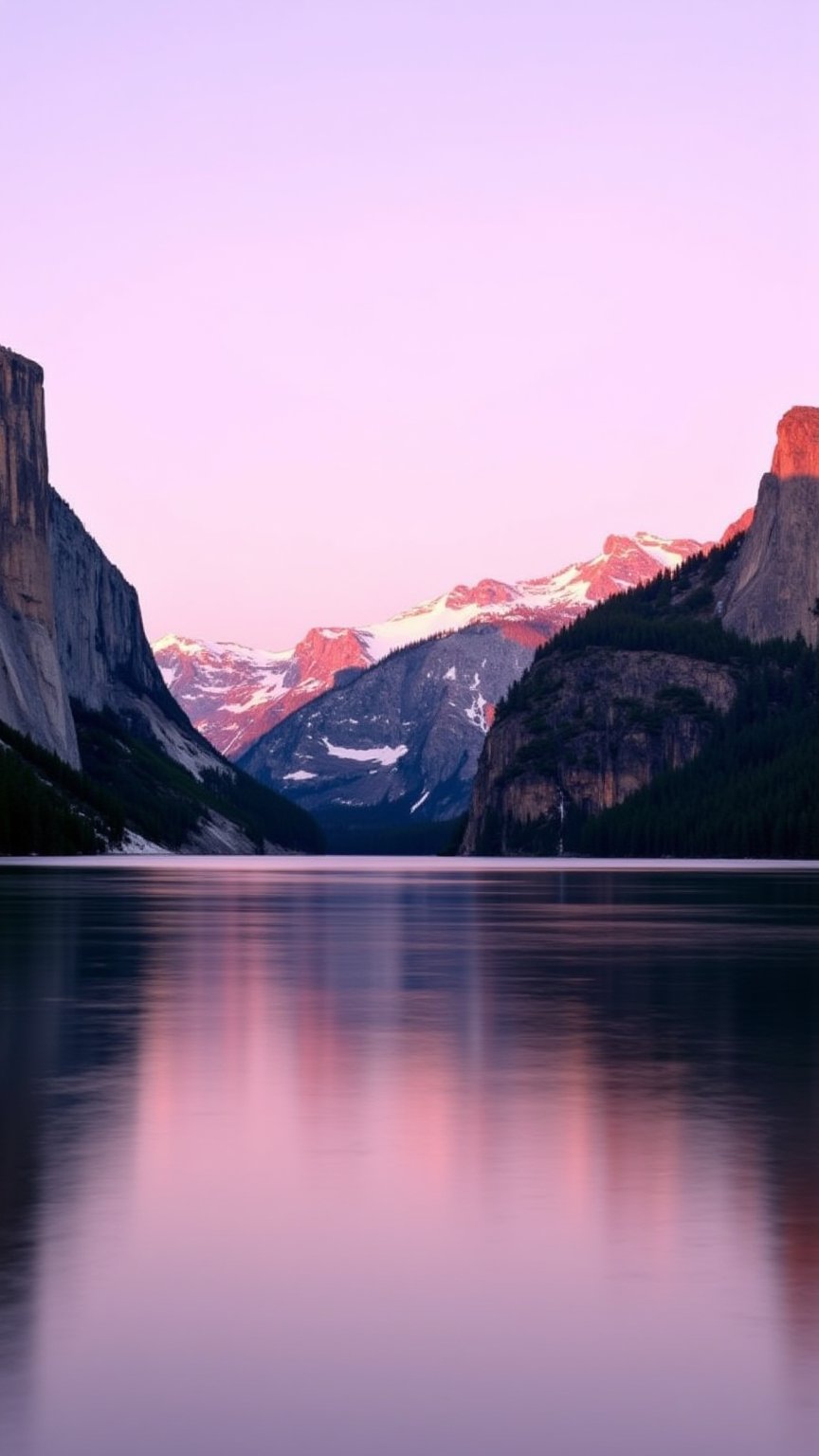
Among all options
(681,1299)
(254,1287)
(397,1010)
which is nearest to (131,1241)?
(254,1287)

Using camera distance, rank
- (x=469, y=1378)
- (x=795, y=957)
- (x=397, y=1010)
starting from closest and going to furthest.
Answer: (x=469, y=1378)
(x=397, y=1010)
(x=795, y=957)

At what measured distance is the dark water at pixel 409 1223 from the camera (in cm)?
1170

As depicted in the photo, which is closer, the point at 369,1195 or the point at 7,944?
the point at 369,1195

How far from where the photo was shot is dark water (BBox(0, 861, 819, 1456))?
11.7 metres

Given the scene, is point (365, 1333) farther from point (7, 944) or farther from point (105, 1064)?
point (7, 944)

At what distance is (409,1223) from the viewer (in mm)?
17219

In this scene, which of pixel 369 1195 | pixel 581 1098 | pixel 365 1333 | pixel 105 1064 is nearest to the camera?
pixel 365 1333

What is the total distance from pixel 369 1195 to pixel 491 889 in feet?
397

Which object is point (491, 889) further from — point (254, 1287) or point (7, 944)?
point (254, 1287)

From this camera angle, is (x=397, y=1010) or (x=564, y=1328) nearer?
(x=564, y=1328)

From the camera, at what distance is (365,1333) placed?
43.9 ft

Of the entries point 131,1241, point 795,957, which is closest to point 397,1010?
point 795,957

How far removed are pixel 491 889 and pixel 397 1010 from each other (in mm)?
101058

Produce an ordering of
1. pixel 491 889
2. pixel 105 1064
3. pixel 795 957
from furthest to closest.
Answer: pixel 491 889 → pixel 795 957 → pixel 105 1064
